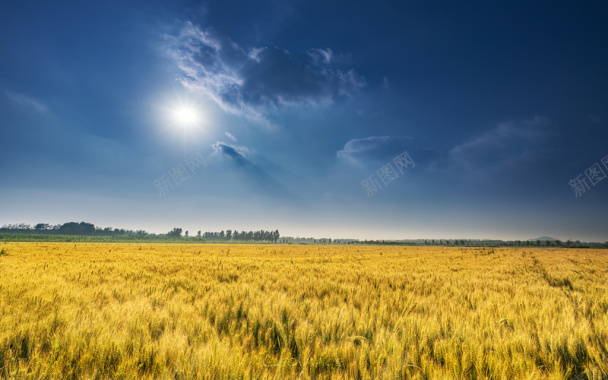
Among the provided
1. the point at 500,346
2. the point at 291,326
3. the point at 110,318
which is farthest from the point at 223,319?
the point at 500,346

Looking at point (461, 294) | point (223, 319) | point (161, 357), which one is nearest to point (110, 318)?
point (223, 319)

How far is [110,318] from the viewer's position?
3.77m

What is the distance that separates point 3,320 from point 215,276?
6.39m

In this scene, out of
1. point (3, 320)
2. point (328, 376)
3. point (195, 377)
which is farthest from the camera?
point (3, 320)

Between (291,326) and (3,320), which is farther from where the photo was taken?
(291,326)

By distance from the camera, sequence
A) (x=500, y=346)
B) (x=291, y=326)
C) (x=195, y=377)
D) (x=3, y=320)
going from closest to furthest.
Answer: (x=195, y=377) → (x=500, y=346) → (x=3, y=320) → (x=291, y=326)

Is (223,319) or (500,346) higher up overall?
(500,346)

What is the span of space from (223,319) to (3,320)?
282 cm

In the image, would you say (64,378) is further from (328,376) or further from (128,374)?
(328,376)

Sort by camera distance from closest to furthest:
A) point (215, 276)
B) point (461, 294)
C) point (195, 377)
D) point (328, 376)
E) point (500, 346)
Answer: point (195, 377) < point (328, 376) < point (500, 346) < point (461, 294) < point (215, 276)

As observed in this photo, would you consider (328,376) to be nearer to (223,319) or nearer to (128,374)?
(128,374)

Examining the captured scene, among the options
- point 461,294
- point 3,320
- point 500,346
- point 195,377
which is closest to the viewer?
point 195,377

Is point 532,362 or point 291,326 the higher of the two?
point 532,362

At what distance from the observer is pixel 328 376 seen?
2.30 meters
